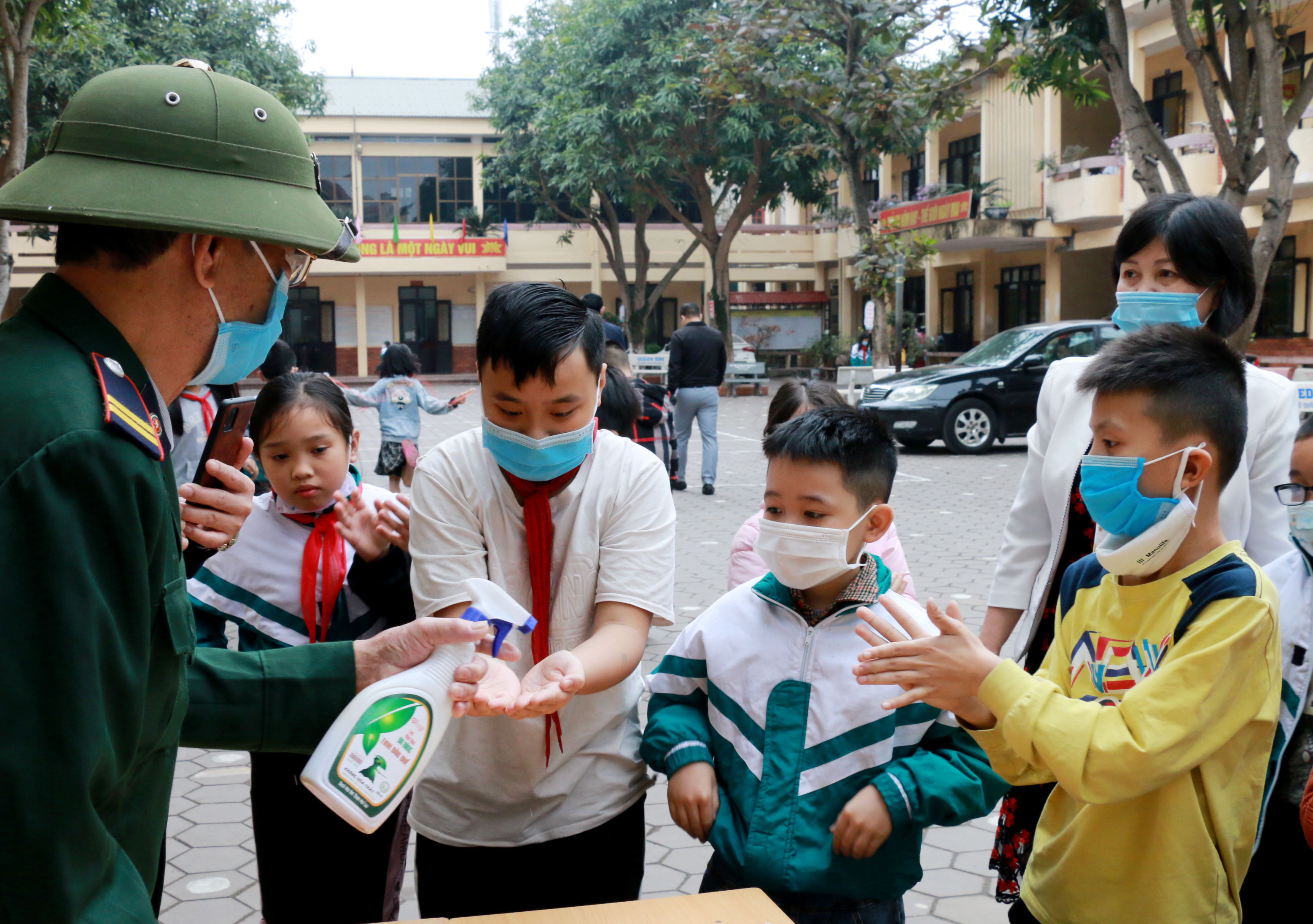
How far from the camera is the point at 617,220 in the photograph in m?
30.0

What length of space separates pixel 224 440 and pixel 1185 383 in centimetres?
190

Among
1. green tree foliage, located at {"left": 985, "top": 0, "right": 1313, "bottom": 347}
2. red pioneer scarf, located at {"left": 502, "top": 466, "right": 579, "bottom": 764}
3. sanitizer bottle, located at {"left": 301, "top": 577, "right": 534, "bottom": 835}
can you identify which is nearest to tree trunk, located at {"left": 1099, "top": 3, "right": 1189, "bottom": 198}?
green tree foliage, located at {"left": 985, "top": 0, "right": 1313, "bottom": 347}

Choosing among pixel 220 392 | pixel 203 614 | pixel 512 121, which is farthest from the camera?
pixel 512 121

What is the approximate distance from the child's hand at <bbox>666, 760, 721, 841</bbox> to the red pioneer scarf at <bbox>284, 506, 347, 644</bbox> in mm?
958

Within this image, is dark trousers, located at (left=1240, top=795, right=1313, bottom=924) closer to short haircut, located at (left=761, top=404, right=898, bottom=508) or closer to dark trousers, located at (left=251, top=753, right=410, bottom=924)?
short haircut, located at (left=761, top=404, right=898, bottom=508)

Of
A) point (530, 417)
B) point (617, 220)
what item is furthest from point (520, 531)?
point (617, 220)

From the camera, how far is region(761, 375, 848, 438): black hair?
3.75 metres

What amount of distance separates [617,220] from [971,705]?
29.0 m

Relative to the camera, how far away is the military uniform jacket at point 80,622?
1076 mm

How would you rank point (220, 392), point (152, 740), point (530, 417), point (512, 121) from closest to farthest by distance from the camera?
point (152, 740) < point (530, 417) < point (220, 392) < point (512, 121)

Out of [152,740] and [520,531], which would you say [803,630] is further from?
[152,740]

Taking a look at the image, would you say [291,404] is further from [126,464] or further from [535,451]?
[126,464]

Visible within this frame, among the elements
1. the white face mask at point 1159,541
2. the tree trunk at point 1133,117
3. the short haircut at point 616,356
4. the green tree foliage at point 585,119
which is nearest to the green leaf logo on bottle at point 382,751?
the white face mask at point 1159,541

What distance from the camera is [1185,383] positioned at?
1.94 m
